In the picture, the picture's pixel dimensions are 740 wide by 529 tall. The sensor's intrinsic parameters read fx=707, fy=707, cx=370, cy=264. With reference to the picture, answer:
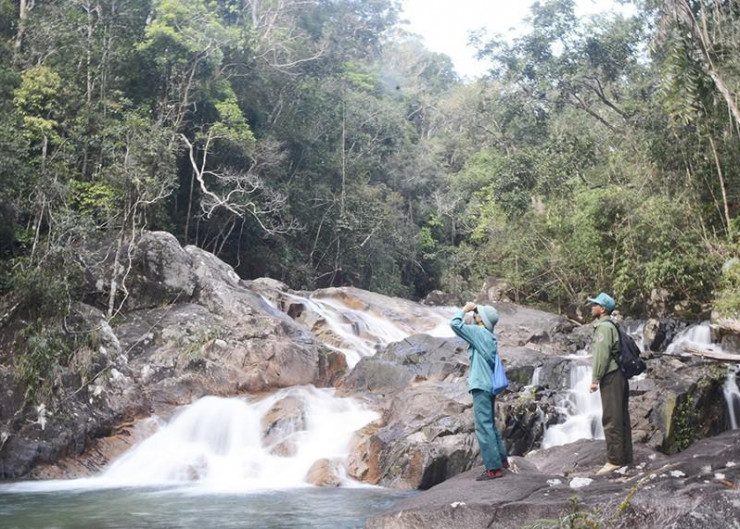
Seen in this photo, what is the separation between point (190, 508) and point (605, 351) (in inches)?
212

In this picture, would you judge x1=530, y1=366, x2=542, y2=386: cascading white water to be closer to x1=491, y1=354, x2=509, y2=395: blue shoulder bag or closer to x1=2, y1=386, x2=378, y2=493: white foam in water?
x1=2, y1=386, x2=378, y2=493: white foam in water

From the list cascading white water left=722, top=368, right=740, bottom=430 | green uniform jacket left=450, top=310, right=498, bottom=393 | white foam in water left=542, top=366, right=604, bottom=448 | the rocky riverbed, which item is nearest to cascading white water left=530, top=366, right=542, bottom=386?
the rocky riverbed

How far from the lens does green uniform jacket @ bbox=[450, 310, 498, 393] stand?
20.2ft

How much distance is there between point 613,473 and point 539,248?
17486mm

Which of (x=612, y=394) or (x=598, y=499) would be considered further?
(x=612, y=394)

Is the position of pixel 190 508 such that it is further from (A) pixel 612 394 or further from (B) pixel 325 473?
(A) pixel 612 394

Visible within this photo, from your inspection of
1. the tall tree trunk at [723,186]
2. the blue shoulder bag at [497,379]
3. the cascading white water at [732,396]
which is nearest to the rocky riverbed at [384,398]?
the cascading white water at [732,396]

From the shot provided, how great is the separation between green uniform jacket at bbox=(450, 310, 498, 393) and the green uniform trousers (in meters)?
0.08

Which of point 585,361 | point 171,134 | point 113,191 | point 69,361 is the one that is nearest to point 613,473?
point 585,361

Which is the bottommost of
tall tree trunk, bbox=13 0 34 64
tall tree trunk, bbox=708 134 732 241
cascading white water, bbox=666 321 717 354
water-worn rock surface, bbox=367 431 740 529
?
water-worn rock surface, bbox=367 431 740 529

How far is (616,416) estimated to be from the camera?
19.9 ft

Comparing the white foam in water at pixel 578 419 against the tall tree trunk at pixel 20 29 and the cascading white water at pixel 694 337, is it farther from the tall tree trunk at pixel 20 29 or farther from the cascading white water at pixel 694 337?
the tall tree trunk at pixel 20 29

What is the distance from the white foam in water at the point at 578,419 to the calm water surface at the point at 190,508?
307 cm

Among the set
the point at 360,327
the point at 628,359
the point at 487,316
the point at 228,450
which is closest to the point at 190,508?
the point at 228,450
